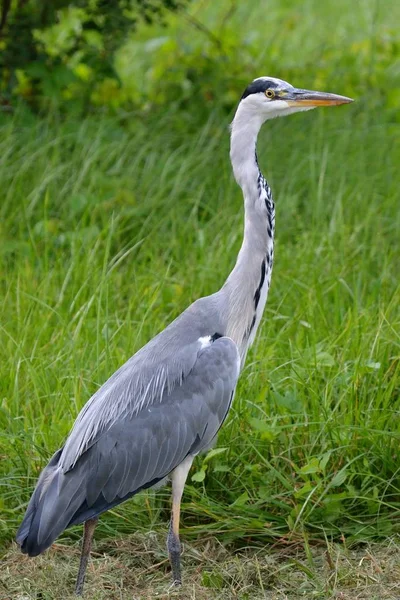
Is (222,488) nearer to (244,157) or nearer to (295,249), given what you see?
(244,157)

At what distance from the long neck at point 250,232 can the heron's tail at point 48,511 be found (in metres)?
0.83

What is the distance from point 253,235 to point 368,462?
90cm

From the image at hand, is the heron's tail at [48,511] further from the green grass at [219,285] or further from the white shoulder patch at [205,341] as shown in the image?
the white shoulder patch at [205,341]

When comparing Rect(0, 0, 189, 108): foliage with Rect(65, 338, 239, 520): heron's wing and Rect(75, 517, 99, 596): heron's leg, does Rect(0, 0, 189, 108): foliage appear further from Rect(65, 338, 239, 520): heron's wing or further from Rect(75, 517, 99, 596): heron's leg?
Rect(75, 517, 99, 596): heron's leg

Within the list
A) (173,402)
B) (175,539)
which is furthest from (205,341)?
(175,539)

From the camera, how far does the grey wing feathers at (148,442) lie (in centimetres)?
336

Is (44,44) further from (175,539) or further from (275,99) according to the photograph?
(175,539)

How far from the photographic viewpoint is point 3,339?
454 cm

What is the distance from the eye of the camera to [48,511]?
3281 mm

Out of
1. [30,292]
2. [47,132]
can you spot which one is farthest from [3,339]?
[47,132]

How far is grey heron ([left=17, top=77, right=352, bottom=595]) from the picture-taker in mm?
3369

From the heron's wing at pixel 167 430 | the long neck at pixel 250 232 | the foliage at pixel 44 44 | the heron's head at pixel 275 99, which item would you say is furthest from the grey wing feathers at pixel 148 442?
the foliage at pixel 44 44

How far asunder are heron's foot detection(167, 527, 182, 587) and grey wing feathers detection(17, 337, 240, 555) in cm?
20

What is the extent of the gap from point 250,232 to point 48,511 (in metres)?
1.19
